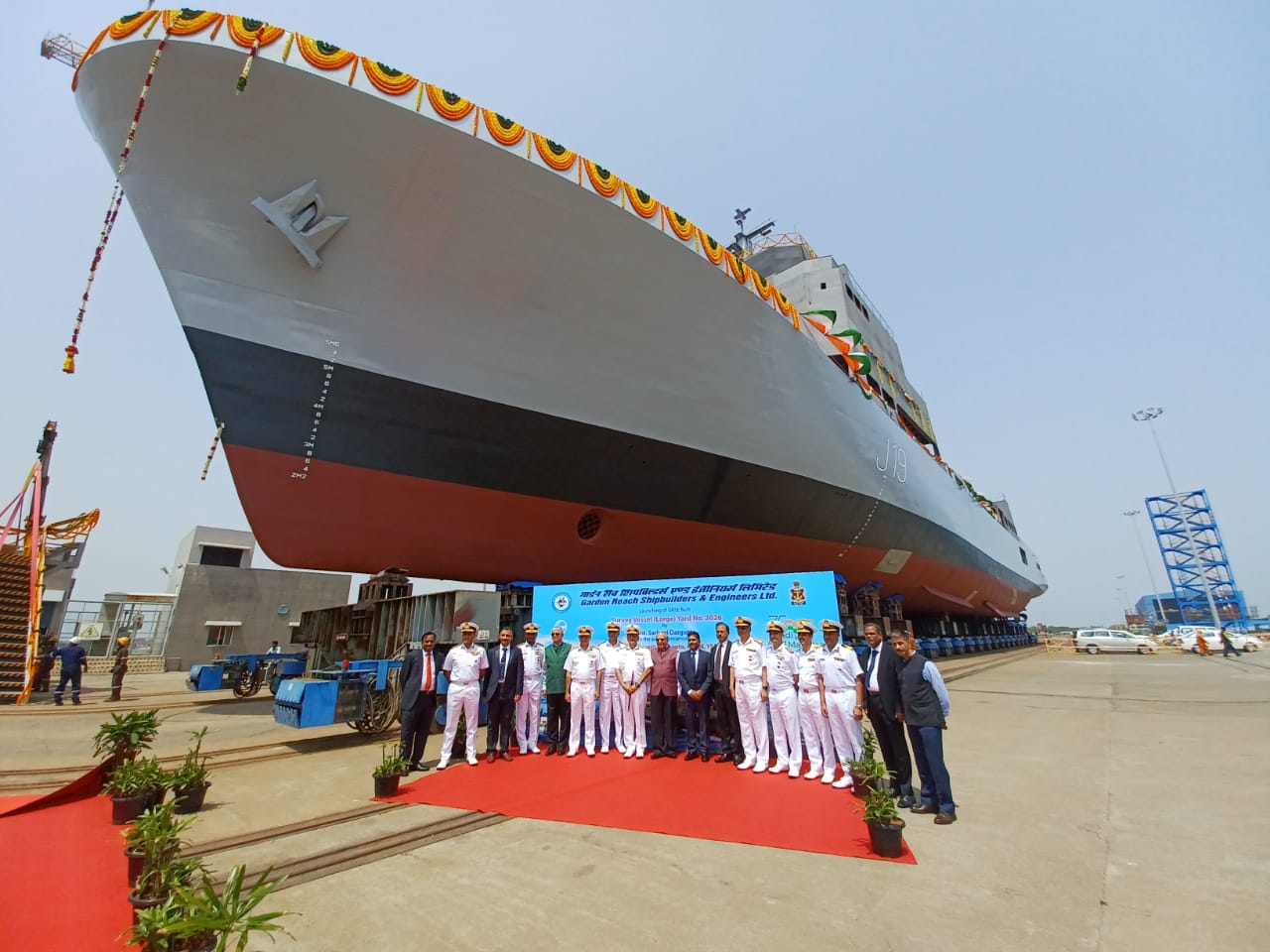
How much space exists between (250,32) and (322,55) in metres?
0.74

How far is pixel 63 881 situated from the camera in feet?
9.71

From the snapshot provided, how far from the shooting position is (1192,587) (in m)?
53.1

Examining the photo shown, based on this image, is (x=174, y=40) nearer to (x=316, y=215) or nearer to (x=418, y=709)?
(x=316, y=215)

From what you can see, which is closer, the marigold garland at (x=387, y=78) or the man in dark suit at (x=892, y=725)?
the man in dark suit at (x=892, y=725)

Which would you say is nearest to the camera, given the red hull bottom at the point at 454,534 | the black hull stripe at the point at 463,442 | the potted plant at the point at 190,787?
the potted plant at the point at 190,787

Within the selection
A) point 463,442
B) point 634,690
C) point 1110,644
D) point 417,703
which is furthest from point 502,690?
point 1110,644

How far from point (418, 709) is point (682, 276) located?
281 inches

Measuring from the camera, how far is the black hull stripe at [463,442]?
7.23 m

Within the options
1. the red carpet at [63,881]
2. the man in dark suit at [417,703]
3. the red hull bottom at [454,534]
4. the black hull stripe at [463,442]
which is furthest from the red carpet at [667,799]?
the black hull stripe at [463,442]

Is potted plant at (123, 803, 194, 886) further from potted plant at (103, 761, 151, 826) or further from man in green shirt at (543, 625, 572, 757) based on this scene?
man in green shirt at (543, 625, 572, 757)

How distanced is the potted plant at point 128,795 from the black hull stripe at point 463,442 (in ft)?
14.2

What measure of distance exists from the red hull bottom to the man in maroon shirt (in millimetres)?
3578

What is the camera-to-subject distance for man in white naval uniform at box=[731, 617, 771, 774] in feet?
18.1

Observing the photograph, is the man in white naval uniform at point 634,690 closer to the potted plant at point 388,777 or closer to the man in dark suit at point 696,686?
the man in dark suit at point 696,686
